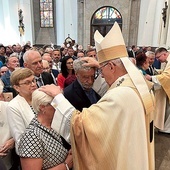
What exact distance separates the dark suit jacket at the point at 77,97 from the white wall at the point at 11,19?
1321cm

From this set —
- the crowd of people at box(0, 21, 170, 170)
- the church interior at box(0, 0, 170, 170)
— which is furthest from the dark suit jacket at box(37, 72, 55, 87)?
the church interior at box(0, 0, 170, 170)

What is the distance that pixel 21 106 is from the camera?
66.4 inches

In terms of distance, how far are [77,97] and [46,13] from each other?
14.9 m

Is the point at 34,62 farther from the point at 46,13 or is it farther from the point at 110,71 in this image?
the point at 46,13

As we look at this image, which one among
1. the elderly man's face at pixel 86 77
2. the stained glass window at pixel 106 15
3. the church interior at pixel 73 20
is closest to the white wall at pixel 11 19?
the church interior at pixel 73 20

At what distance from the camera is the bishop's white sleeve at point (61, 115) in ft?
4.01

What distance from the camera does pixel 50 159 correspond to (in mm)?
1261

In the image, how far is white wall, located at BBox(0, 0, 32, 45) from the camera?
13430mm

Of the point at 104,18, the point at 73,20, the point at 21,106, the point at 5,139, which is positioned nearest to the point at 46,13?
the point at 73,20

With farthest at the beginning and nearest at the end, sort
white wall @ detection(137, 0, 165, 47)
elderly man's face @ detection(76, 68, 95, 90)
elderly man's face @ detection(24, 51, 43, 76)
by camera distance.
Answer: white wall @ detection(137, 0, 165, 47) → elderly man's face @ detection(24, 51, 43, 76) → elderly man's face @ detection(76, 68, 95, 90)

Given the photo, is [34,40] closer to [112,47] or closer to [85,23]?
[85,23]

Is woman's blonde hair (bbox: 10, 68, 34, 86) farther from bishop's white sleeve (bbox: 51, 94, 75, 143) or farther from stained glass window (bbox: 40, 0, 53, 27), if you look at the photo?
stained glass window (bbox: 40, 0, 53, 27)

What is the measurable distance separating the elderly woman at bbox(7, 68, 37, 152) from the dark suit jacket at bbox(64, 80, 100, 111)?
363 mm

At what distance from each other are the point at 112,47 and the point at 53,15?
1471 cm
